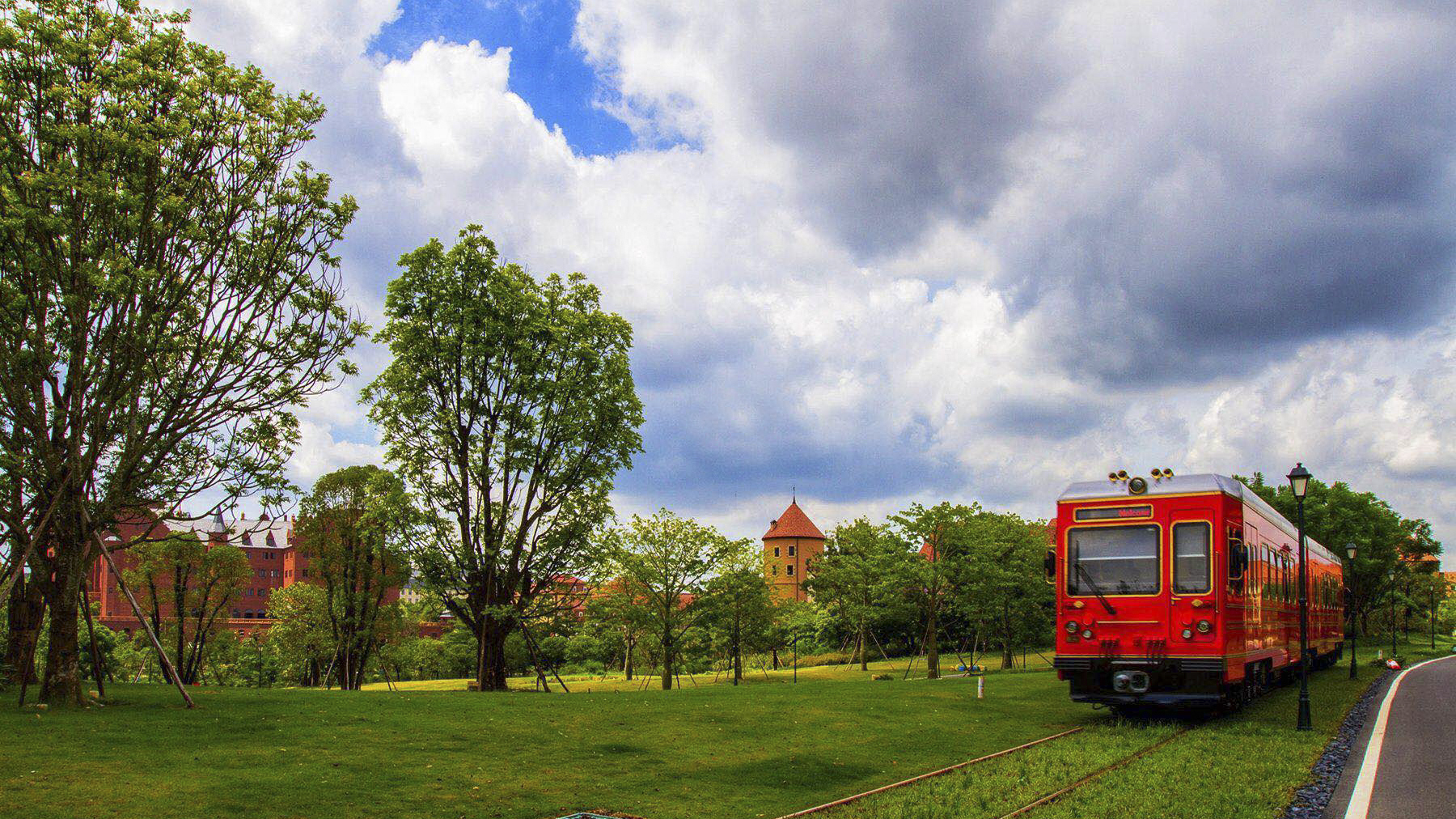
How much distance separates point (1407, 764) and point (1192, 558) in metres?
4.43

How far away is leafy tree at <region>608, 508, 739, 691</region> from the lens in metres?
48.0

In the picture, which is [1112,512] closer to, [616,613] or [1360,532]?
[616,613]

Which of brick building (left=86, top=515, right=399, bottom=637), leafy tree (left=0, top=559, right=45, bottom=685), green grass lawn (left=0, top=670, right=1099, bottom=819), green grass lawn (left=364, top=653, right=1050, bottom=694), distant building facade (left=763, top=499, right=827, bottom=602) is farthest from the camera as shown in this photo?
distant building facade (left=763, top=499, right=827, bottom=602)

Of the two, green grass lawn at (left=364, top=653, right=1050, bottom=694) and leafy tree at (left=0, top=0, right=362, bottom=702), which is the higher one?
leafy tree at (left=0, top=0, right=362, bottom=702)

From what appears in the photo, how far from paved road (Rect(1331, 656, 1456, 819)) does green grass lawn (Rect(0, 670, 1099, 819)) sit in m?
5.25

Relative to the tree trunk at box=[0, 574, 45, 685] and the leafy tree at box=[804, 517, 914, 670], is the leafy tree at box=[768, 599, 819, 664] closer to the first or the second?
the leafy tree at box=[804, 517, 914, 670]

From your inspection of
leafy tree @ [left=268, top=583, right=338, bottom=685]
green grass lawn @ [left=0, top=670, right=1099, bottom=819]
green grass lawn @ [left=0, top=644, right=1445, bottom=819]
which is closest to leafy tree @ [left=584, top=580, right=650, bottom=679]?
leafy tree @ [left=268, top=583, right=338, bottom=685]

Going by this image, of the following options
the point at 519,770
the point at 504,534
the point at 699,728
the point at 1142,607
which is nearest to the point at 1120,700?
the point at 1142,607

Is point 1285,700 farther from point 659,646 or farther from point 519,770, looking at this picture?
point 659,646

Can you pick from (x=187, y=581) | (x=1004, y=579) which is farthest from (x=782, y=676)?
(x=187, y=581)

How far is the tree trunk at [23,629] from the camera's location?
65.2ft

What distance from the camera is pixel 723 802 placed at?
487 inches

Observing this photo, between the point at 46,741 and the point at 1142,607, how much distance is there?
1787 centimetres

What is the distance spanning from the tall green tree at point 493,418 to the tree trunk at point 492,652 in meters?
0.06
